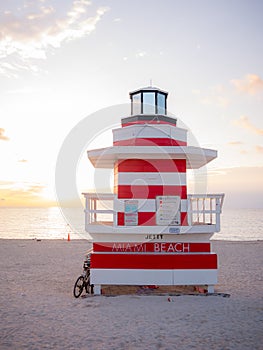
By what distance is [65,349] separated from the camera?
7.29 meters

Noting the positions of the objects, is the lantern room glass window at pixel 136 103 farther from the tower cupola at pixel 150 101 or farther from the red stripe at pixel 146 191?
the red stripe at pixel 146 191

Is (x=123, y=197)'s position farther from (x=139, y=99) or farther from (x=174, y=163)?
(x=139, y=99)

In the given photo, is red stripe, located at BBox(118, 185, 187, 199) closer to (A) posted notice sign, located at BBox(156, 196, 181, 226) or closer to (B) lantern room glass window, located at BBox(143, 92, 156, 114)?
(A) posted notice sign, located at BBox(156, 196, 181, 226)

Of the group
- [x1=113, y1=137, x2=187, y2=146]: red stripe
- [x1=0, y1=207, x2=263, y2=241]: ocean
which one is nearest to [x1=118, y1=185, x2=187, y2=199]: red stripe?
[x1=113, y1=137, x2=187, y2=146]: red stripe

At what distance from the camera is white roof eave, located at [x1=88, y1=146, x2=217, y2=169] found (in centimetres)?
1139

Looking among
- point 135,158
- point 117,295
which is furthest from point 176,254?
point 135,158

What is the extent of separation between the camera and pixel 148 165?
12.0m

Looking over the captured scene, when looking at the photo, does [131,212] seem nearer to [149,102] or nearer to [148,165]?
[148,165]

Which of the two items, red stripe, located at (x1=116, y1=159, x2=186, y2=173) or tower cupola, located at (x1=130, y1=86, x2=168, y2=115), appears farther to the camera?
tower cupola, located at (x1=130, y1=86, x2=168, y2=115)

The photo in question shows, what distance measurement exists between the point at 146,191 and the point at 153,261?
2189mm

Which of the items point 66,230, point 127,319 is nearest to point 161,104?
point 127,319

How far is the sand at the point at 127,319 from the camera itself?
7.71m

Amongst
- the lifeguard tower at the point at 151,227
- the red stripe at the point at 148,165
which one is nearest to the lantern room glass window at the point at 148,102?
the lifeguard tower at the point at 151,227

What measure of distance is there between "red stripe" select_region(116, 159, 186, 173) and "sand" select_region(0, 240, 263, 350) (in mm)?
3933
